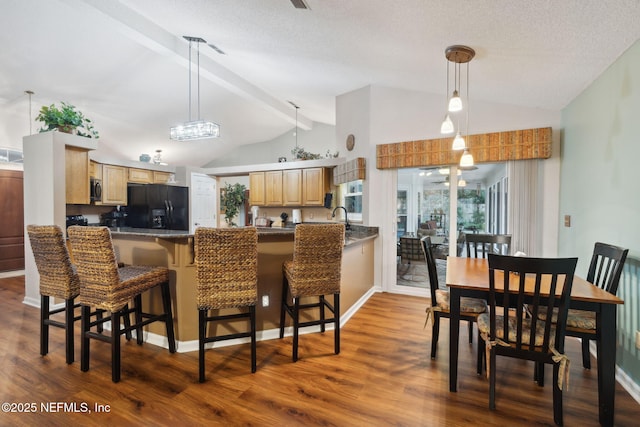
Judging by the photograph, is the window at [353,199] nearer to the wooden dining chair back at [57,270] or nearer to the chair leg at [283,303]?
the chair leg at [283,303]

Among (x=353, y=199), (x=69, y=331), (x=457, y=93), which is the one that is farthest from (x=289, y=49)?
(x=69, y=331)

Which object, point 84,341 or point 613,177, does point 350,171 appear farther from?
point 84,341

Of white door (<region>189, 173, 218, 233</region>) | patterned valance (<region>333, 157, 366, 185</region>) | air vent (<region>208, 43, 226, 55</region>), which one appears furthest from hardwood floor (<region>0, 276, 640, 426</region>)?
white door (<region>189, 173, 218, 233</region>)

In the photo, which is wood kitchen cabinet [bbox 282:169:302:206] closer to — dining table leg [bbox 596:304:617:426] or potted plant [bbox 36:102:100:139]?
potted plant [bbox 36:102:100:139]

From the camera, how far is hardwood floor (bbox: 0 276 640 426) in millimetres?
1759

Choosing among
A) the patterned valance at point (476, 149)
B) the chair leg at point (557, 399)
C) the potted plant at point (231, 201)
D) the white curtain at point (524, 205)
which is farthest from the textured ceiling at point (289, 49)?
the potted plant at point (231, 201)

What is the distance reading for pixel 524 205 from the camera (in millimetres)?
3430

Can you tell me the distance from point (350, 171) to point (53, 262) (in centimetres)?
353

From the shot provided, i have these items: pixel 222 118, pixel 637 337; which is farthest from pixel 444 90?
pixel 222 118

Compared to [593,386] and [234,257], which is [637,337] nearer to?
[593,386]

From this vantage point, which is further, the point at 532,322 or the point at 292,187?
the point at 292,187

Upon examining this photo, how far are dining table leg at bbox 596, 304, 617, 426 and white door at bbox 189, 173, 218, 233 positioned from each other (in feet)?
21.7

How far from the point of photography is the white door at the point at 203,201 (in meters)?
6.73

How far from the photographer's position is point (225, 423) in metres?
1.71
